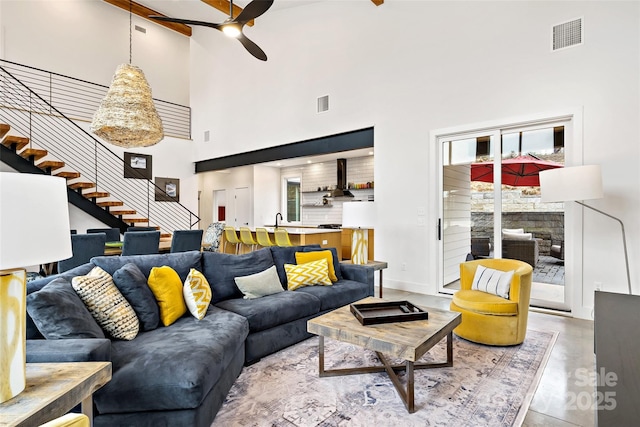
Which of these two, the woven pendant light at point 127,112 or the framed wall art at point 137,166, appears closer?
the woven pendant light at point 127,112

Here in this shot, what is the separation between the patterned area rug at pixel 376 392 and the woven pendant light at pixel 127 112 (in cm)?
382

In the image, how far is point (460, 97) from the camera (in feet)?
16.0

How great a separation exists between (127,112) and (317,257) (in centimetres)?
334

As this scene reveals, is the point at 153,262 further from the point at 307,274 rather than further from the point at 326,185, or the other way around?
the point at 326,185

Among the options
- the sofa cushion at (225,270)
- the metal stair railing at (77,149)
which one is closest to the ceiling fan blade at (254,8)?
the sofa cushion at (225,270)

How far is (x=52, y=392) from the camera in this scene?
1270 millimetres

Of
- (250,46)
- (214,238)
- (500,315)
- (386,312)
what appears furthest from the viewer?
(214,238)

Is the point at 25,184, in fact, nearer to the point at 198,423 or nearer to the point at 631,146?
the point at 198,423

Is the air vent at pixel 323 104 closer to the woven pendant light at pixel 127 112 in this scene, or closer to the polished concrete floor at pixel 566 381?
the woven pendant light at pixel 127 112

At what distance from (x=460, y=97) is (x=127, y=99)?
15.3ft

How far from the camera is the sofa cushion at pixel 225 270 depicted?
3197 millimetres

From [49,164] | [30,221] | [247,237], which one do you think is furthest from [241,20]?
[49,164]

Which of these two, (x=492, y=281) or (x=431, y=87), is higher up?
(x=431, y=87)

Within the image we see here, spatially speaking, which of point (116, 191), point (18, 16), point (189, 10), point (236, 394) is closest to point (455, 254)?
point (236, 394)
